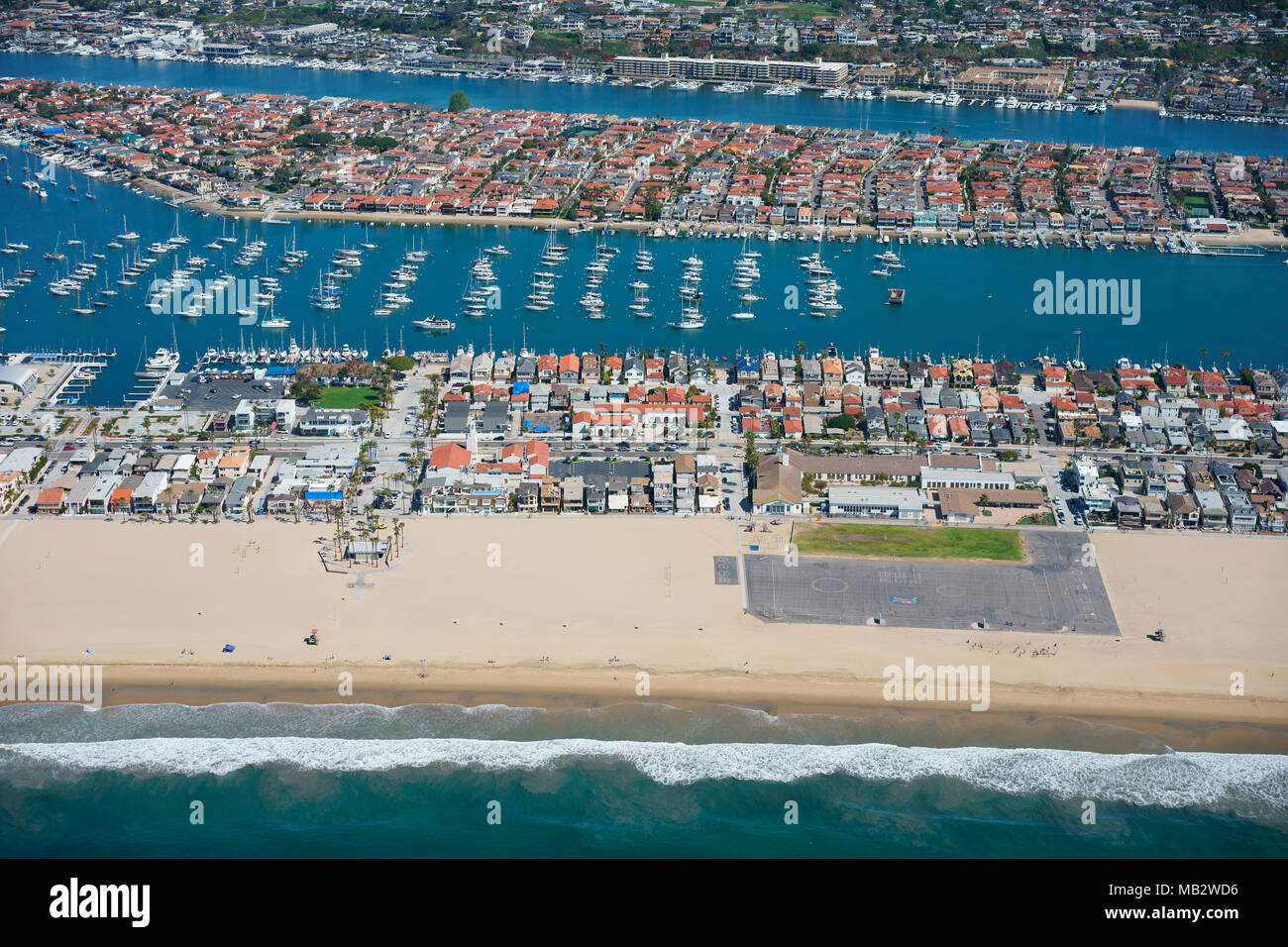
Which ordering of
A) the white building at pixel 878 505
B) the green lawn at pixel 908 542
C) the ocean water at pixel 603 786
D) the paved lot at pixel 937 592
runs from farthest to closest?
the white building at pixel 878 505 < the green lawn at pixel 908 542 < the paved lot at pixel 937 592 < the ocean water at pixel 603 786

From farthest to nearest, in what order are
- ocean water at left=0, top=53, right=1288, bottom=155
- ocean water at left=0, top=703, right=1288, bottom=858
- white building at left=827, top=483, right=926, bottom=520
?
ocean water at left=0, top=53, right=1288, bottom=155, white building at left=827, top=483, right=926, bottom=520, ocean water at left=0, top=703, right=1288, bottom=858

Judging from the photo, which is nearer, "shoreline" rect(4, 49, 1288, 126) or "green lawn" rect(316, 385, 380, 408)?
"green lawn" rect(316, 385, 380, 408)

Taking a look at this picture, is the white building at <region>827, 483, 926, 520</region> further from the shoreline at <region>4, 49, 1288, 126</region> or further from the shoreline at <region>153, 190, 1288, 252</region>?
the shoreline at <region>4, 49, 1288, 126</region>

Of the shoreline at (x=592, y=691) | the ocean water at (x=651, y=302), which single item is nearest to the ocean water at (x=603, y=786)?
the shoreline at (x=592, y=691)

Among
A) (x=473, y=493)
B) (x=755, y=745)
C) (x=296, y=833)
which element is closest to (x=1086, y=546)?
(x=755, y=745)

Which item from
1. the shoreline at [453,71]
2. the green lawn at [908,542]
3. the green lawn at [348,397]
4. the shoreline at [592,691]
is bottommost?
the shoreline at [453,71]

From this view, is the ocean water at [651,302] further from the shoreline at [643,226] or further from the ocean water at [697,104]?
the ocean water at [697,104]

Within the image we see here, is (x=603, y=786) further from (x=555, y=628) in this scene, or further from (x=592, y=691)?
(x=555, y=628)

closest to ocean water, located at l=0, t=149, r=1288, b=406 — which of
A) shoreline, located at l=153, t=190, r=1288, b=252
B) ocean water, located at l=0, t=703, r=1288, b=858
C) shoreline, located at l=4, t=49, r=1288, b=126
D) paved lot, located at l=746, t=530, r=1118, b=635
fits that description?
shoreline, located at l=153, t=190, r=1288, b=252
